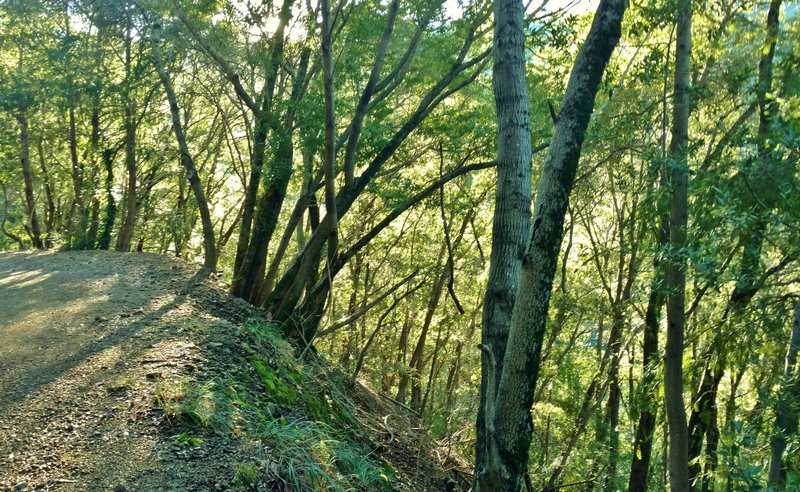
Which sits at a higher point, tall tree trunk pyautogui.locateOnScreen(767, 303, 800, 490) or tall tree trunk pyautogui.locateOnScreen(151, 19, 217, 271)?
tall tree trunk pyautogui.locateOnScreen(151, 19, 217, 271)

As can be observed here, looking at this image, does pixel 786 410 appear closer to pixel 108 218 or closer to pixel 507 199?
pixel 507 199

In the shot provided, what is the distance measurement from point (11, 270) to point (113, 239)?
5785 millimetres

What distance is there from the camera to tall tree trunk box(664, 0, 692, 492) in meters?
7.59

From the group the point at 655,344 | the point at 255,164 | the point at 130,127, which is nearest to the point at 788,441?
the point at 655,344

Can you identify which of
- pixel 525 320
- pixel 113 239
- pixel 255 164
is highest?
pixel 255 164

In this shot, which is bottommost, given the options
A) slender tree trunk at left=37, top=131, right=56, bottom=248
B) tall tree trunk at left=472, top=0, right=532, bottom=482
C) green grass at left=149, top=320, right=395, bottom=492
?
green grass at left=149, top=320, right=395, bottom=492

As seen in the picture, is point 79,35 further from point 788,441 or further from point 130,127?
point 788,441

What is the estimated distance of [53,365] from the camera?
5.98 metres

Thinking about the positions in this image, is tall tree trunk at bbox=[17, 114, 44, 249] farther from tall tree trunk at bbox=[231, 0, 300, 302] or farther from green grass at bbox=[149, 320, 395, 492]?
green grass at bbox=[149, 320, 395, 492]

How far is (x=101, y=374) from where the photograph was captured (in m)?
5.69

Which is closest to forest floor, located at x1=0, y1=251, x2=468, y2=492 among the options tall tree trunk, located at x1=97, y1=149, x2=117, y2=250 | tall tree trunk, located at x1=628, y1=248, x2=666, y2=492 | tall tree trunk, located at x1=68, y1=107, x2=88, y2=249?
tall tree trunk, located at x1=628, y1=248, x2=666, y2=492

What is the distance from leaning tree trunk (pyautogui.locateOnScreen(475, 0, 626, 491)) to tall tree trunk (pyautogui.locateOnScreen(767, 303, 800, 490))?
3556 millimetres

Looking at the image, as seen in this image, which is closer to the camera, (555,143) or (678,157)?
(555,143)

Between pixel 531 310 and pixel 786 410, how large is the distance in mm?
3878
